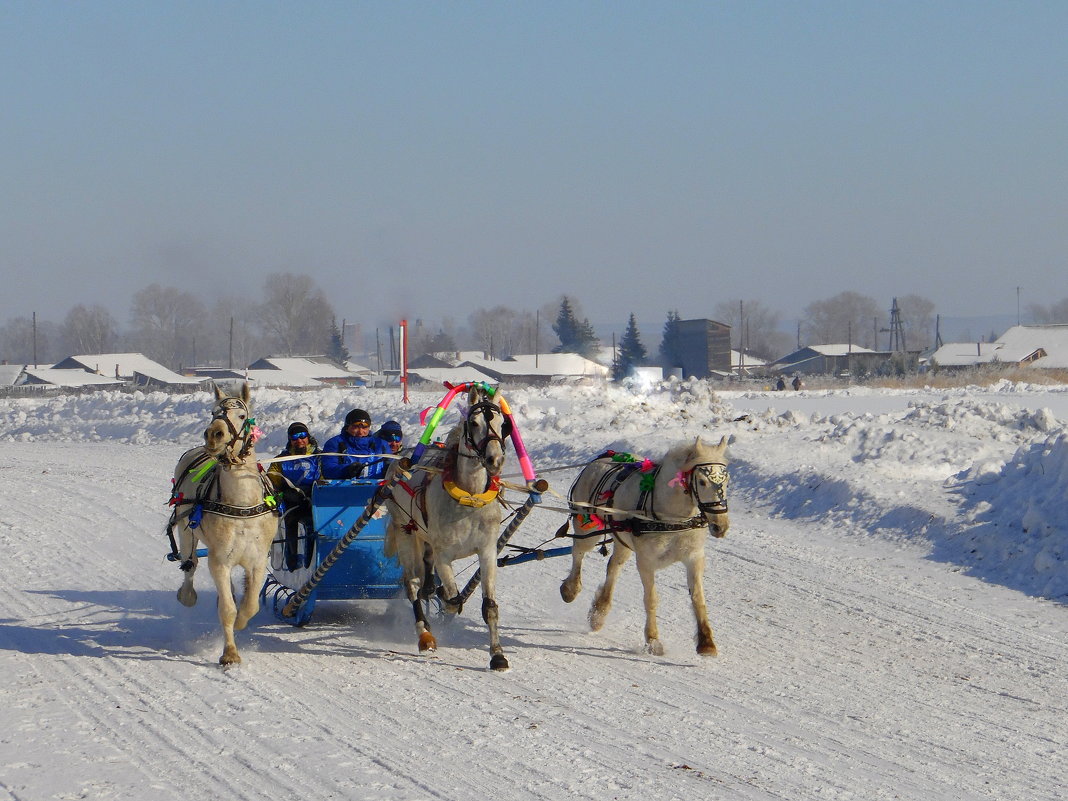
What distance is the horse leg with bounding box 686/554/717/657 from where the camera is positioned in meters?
8.75

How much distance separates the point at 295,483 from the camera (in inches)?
413

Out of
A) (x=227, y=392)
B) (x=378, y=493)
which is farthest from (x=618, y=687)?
(x=227, y=392)

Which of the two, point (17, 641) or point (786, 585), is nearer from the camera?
point (17, 641)

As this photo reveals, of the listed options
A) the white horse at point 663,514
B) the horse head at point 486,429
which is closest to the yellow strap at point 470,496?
the horse head at point 486,429

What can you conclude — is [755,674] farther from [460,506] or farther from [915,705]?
[460,506]

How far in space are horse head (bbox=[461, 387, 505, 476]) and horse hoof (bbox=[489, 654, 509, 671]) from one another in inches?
51.5

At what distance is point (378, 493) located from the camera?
29.8 ft

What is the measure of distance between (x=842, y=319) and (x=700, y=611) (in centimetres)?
17753

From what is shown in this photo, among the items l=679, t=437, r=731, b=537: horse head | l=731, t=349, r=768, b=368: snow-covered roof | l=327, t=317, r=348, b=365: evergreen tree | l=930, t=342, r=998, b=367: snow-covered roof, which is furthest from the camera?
l=731, t=349, r=768, b=368: snow-covered roof

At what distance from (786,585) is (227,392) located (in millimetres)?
5661

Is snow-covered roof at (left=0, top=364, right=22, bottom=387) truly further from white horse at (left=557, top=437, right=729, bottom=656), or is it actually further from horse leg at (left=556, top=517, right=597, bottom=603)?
white horse at (left=557, top=437, right=729, bottom=656)

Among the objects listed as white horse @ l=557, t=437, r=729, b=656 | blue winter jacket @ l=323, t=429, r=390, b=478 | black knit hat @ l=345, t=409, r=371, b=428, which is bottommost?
white horse @ l=557, t=437, r=729, b=656

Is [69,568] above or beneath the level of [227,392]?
beneath

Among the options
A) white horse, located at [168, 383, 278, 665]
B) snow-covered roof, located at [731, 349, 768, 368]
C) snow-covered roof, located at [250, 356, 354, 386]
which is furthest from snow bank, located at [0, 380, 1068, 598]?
snow-covered roof, located at [731, 349, 768, 368]
